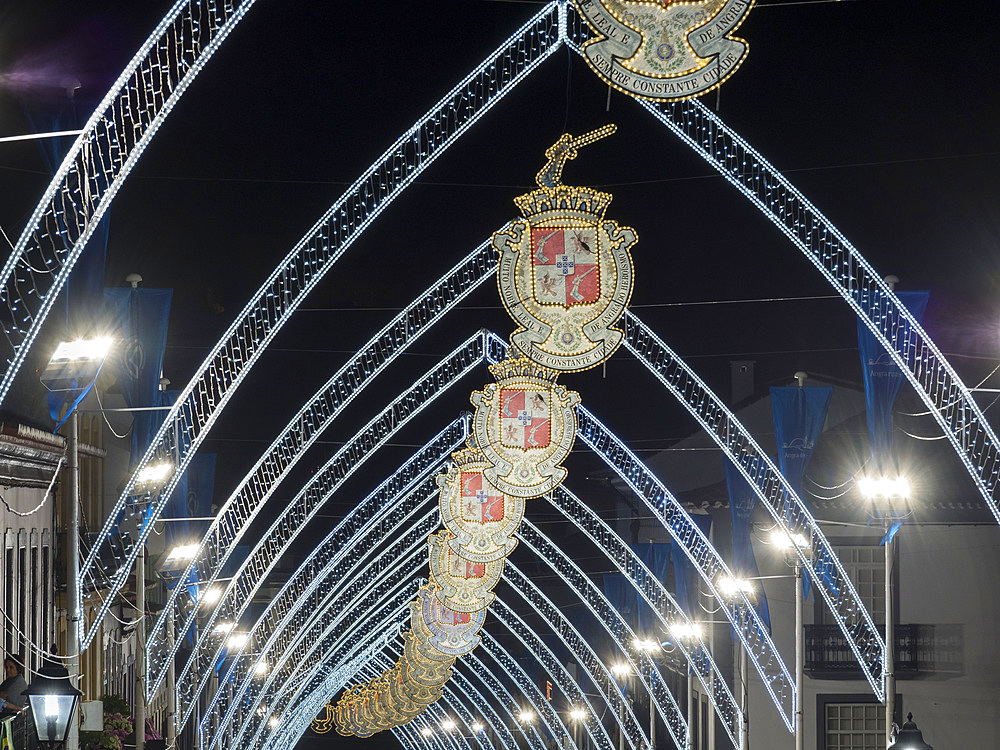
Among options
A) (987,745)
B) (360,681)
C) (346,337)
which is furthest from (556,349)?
(360,681)

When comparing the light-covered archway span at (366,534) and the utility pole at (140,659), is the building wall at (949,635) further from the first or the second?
the utility pole at (140,659)

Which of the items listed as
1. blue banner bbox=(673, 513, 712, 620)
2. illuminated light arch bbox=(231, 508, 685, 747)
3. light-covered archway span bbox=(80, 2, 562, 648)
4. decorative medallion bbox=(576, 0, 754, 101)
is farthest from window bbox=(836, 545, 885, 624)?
decorative medallion bbox=(576, 0, 754, 101)

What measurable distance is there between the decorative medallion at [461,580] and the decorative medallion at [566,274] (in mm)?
17304

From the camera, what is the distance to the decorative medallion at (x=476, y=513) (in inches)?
1203

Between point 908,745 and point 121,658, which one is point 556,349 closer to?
point 908,745

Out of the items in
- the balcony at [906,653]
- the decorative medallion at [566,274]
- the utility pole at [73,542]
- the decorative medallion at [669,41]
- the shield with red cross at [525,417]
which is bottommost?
the utility pole at [73,542]

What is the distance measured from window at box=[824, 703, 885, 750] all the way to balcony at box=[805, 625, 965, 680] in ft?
2.88

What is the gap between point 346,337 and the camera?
3525cm

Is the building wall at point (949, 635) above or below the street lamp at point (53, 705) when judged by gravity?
above

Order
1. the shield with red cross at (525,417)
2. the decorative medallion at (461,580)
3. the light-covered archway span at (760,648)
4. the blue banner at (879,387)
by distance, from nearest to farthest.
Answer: the shield with red cross at (525,417) < the blue banner at (879,387) < the decorative medallion at (461,580) < the light-covered archway span at (760,648)

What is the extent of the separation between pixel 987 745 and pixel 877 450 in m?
16.0

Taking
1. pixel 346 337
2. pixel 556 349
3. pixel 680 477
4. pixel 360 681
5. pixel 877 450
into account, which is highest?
pixel 360 681

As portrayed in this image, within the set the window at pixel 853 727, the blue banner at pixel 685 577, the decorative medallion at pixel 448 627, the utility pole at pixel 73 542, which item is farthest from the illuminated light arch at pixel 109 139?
the window at pixel 853 727

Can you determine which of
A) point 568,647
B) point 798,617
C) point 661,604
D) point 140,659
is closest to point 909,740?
point 798,617
